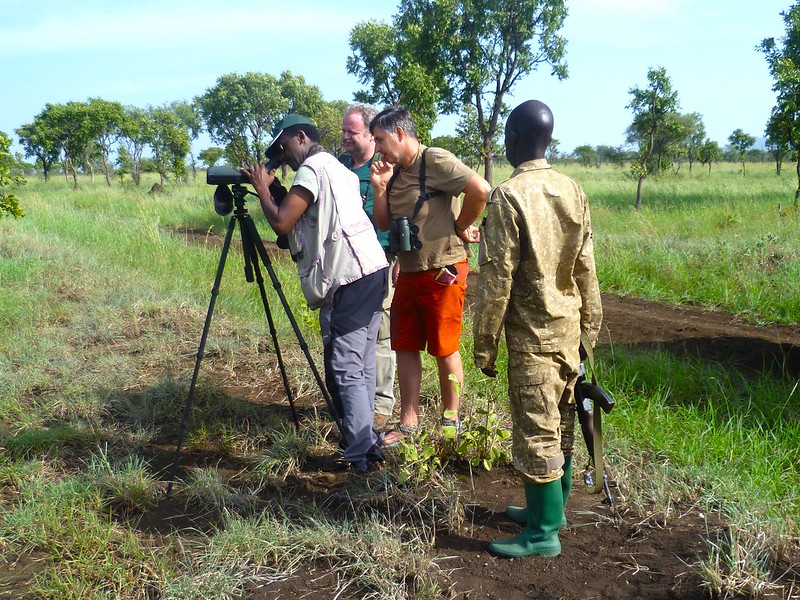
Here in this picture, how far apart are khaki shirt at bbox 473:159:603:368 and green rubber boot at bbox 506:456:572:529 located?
0.60m

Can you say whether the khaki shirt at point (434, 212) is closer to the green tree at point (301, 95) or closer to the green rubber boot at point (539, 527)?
the green rubber boot at point (539, 527)

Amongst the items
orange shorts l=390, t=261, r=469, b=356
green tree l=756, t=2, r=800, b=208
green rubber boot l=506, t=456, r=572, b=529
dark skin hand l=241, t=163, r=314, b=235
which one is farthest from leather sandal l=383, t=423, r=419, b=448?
green tree l=756, t=2, r=800, b=208

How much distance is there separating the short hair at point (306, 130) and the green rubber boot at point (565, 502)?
6.38 ft

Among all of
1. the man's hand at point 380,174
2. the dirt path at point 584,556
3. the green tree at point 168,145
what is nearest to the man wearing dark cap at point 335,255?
the man's hand at point 380,174

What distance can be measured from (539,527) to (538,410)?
0.48 m

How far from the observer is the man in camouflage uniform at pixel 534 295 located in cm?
234

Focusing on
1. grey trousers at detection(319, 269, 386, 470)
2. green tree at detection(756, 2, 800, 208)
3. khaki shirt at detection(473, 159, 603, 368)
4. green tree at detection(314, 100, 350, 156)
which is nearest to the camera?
khaki shirt at detection(473, 159, 603, 368)

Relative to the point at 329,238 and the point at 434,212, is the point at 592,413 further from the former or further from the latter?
the point at 329,238

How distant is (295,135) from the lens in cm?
323

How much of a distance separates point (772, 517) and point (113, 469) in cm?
312

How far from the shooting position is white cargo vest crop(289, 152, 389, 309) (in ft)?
10.2

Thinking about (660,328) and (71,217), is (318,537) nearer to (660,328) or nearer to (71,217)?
(660,328)

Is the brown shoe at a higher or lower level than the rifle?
lower

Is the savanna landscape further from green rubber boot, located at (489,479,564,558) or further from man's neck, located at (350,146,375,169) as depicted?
man's neck, located at (350,146,375,169)
